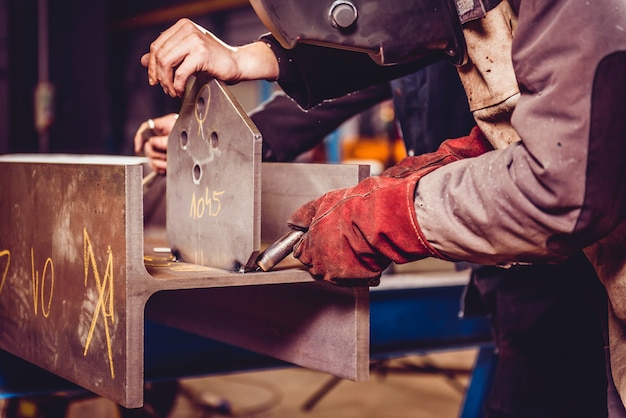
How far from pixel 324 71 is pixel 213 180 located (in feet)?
1.36

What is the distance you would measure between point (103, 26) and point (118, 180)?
22.2 ft

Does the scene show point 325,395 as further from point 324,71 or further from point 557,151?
point 557,151

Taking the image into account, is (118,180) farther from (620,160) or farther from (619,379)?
(619,379)

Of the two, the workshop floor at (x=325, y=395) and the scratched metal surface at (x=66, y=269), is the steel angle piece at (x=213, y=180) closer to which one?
the scratched metal surface at (x=66, y=269)

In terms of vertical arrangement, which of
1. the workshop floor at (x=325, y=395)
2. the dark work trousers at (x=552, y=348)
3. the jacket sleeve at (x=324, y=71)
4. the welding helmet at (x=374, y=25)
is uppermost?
the welding helmet at (x=374, y=25)

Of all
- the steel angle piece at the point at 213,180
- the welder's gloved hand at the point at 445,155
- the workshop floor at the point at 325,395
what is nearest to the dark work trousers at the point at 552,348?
the welder's gloved hand at the point at 445,155

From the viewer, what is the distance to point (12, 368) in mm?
1774

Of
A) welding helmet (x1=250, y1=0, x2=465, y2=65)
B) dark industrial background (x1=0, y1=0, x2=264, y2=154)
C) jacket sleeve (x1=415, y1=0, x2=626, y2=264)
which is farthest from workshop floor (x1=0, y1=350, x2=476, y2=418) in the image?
jacket sleeve (x1=415, y1=0, x2=626, y2=264)

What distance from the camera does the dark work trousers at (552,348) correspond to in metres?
1.83

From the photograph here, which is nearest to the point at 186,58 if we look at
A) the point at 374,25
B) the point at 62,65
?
the point at 374,25

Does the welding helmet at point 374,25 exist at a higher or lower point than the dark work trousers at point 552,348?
higher

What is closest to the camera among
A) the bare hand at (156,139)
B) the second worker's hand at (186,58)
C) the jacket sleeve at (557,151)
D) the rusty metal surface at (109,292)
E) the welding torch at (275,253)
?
the jacket sleeve at (557,151)

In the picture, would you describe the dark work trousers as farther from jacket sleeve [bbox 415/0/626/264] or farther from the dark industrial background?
the dark industrial background

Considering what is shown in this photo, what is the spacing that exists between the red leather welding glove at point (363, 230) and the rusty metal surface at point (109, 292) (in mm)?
64
